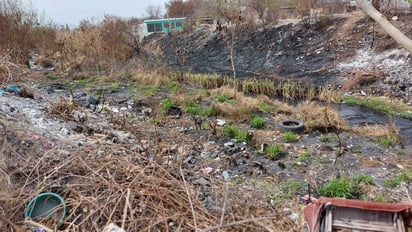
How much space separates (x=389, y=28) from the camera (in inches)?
78.4

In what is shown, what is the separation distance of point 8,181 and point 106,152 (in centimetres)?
101

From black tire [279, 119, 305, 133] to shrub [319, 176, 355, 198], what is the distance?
7.19 ft

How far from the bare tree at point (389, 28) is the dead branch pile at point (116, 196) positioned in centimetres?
149

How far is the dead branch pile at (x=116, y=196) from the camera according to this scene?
2.54 metres

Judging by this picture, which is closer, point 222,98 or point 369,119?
point 369,119

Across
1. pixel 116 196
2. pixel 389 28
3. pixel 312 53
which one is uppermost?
pixel 389 28

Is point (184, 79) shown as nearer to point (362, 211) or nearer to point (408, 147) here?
point (408, 147)

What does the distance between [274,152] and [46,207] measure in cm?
312

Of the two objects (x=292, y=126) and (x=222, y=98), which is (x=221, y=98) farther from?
(x=292, y=126)

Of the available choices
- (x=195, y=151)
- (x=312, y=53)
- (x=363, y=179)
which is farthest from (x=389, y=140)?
(x=312, y=53)

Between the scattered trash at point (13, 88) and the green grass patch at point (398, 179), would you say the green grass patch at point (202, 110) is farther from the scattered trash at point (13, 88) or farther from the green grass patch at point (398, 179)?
the green grass patch at point (398, 179)

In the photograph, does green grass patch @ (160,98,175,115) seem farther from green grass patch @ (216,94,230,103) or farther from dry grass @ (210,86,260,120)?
green grass patch @ (216,94,230,103)

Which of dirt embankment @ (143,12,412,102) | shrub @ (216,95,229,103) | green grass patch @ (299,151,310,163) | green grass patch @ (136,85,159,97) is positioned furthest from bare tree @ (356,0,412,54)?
green grass patch @ (136,85,159,97)

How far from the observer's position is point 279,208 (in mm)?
3379
